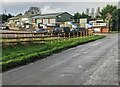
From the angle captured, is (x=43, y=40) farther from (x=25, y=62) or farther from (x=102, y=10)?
(x=102, y=10)

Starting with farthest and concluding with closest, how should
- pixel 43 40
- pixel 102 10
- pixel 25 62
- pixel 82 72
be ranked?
pixel 102 10 → pixel 43 40 → pixel 25 62 → pixel 82 72

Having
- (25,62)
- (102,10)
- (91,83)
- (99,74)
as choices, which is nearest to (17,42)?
(25,62)

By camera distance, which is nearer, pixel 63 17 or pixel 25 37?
pixel 25 37

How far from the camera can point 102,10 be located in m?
135

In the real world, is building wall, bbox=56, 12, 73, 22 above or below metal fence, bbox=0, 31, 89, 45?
above

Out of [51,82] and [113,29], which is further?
[113,29]

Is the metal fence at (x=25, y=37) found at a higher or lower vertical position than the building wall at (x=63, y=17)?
lower

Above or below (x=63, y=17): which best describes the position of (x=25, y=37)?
below

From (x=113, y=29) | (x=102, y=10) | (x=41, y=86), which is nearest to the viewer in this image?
(x=41, y=86)

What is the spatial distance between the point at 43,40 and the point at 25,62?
55.7 feet

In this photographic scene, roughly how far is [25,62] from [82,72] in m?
4.04

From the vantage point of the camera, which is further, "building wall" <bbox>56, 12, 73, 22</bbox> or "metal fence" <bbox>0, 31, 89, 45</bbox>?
"building wall" <bbox>56, 12, 73, 22</bbox>

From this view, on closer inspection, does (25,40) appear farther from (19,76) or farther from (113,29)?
Answer: (113,29)

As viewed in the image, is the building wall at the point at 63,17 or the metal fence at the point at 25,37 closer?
the metal fence at the point at 25,37
